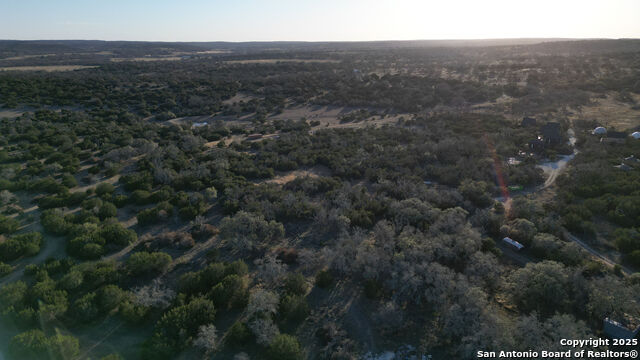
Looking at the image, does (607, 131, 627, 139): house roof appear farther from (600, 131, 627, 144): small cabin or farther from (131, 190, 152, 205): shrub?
(131, 190, 152, 205): shrub

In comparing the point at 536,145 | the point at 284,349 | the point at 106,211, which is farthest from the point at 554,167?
the point at 106,211

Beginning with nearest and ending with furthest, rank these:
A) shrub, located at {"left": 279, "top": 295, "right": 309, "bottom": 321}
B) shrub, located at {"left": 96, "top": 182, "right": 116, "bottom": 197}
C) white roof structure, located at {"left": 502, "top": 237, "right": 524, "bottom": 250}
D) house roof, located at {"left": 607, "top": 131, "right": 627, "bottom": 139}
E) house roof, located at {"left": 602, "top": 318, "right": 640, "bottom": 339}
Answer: house roof, located at {"left": 602, "top": 318, "right": 640, "bottom": 339}
shrub, located at {"left": 279, "top": 295, "right": 309, "bottom": 321}
white roof structure, located at {"left": 502, "top": 237, "right": 524, "bottom": 250}
shrub, located at {"left": 96, "top": 182, "right": 116, "bottom": 197}
house roof, located at {"left": 607, "top": 131, "right": 627, "bottom": 139}

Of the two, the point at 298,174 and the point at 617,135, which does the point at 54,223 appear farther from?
the point at 617,135

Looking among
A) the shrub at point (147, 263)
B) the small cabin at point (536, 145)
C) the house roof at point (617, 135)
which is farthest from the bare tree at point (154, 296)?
the house roof at point (617, 135)

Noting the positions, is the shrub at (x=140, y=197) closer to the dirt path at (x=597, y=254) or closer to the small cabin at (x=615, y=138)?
the dirt path at (x=597, y=254)

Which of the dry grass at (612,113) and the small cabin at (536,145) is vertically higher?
the dry grass at (612,113)

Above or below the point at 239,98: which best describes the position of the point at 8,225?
below

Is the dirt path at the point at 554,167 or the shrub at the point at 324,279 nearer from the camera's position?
the shrub at the point at 324,279

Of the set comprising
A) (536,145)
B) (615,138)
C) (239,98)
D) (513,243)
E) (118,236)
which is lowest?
(513,243)

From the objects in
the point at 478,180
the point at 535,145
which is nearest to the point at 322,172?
the point at 478,180

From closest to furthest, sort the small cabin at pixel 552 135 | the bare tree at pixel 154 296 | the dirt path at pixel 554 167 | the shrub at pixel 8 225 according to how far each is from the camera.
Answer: the bare tree at pixel 154 296 → the shrub at pixel 8 225 → the dirt path at pixel 554 167 → the small cabin at pixel 552 135

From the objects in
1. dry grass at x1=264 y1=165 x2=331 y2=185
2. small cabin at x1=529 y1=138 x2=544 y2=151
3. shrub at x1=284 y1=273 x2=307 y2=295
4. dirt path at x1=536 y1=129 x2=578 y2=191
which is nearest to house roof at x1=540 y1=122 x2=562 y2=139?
small cabin at x1=529 y1=138 x2=544 y2=151
